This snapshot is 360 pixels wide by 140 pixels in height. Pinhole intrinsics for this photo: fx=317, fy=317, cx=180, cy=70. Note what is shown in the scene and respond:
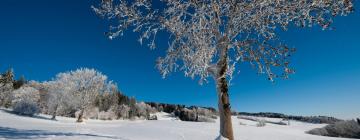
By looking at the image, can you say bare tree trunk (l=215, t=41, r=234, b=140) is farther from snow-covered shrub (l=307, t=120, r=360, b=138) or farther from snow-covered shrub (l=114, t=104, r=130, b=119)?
snow-covered shrub (l=114, t=104, r=130, b=119)

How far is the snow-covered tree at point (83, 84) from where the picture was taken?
5097cm

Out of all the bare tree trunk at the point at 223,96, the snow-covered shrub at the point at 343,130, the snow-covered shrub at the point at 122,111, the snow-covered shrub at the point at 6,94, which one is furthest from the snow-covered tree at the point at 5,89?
the bare tree trunk at the point at 223,96

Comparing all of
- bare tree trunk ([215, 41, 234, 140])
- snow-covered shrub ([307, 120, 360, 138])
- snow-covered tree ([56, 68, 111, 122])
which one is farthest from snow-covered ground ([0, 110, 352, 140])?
snow-covered tree ([56, 68, 111, 122])

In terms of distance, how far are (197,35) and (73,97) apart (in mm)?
41986

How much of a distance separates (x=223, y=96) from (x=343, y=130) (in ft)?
52.2

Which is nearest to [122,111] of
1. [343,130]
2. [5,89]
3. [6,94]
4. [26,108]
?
[6,94]

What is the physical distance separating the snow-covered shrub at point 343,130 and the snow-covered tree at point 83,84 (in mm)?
35328

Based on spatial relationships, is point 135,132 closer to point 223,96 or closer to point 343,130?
point 223,96

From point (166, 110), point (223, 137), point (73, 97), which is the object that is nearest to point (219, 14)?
point (223, 137)

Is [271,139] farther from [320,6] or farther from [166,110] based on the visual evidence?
[166,110]

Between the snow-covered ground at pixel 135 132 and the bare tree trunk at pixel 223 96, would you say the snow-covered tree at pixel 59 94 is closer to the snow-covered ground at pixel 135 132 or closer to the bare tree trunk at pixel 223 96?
the snow-covered ground at pixel 135 132

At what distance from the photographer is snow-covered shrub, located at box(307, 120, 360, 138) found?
24919mm

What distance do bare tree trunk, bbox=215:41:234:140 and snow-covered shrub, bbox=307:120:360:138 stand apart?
48.1ft

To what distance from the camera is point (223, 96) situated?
14.5 m
